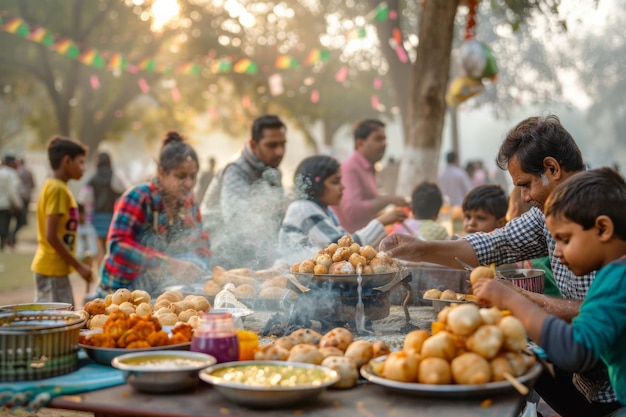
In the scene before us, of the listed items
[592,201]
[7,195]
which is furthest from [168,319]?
[7,195]

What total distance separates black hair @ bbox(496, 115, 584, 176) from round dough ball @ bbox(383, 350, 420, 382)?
4.90 feet

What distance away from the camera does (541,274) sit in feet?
13.3

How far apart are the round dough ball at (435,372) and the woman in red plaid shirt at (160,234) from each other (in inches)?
118

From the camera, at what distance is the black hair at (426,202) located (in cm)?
682

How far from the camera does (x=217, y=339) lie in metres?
2.60

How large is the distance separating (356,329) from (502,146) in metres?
1.23

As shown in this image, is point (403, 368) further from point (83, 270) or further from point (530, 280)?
point (83, 270)

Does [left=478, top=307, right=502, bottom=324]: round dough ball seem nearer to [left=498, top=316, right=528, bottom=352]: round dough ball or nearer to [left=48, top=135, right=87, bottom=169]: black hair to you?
[left=498, top=316, right=528, bottom=352]: round dough ball

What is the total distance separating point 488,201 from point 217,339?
11.1 feet

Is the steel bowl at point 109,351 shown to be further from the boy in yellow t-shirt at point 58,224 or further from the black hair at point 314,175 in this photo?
the boy in yellow t-shirt at point 58,224

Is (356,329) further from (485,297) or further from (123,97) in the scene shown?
(123,97)

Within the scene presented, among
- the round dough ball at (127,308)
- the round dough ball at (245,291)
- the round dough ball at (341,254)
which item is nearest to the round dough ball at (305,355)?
the round dough ball at (341,254)

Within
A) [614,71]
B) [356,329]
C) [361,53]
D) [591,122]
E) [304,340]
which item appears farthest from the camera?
[591,122]

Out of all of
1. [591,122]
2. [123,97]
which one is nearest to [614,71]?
[591,122]
